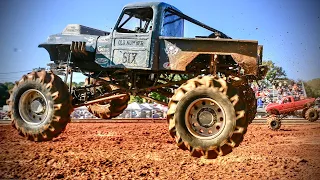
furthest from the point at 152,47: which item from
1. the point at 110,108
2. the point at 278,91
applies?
the point at 278,91

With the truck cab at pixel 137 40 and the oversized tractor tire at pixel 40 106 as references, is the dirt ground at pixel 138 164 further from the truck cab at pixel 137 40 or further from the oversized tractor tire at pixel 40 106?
the truck cab at pixel 137 40

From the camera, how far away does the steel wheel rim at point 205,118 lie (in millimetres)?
4520

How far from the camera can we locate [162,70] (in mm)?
5895

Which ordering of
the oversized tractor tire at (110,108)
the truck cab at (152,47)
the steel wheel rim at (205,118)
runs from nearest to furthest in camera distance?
the steel wheel rim at (205,118) < the truck cab at (152,47) < the oversized tractor tire at (110,108)

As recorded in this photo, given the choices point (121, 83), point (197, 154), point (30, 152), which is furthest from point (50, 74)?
point (197, 154)

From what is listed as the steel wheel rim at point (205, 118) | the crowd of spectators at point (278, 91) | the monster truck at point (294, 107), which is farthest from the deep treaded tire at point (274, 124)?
the steel wheel rim at point (205, 118)

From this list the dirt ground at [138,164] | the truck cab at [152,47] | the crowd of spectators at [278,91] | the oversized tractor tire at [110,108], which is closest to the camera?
the dirt ground at [138,164]

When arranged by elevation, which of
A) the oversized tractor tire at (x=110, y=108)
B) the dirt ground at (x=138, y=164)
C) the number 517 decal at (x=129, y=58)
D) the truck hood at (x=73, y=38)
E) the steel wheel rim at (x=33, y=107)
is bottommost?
the dirt ground at (x=138, y=164)

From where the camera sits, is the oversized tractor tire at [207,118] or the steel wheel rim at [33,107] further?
the steel wheel rim at [33,107]

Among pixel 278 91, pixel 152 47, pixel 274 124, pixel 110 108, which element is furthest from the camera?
pixel 278 91

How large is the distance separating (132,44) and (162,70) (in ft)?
2.44

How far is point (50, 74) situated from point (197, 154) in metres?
3.14

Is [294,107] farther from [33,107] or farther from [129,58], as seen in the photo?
[33,107]

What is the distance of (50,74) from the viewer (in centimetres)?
576
